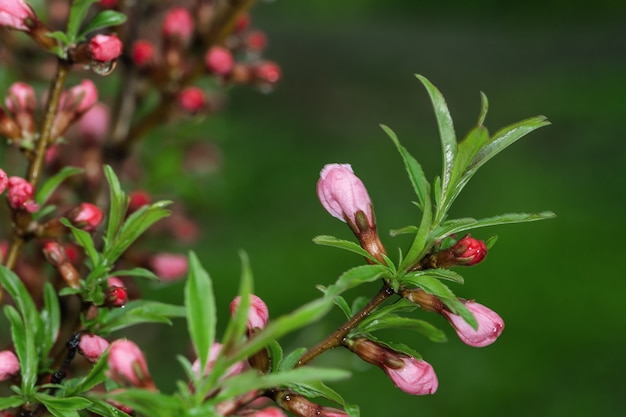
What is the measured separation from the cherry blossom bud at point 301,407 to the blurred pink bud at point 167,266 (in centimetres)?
39

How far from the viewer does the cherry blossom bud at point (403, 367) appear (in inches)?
17.7

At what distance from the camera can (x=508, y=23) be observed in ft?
14.3

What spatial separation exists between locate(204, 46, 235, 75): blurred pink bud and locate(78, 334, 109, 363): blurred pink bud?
1.19 ft

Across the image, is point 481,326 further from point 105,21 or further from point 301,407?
point 105,21

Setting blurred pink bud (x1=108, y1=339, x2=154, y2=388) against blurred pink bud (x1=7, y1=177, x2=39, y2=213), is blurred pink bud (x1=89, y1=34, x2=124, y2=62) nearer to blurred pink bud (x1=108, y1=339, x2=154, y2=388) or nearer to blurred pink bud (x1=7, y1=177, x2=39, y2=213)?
blurred pink bud (x1=7, y1=177, x2=39, y2=213)

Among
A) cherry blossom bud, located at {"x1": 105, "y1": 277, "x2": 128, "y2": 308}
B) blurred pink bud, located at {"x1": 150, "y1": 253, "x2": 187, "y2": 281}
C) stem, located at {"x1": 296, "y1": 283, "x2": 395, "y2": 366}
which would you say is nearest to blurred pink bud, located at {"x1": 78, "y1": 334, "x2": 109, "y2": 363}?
cherry blossom bud, located at {"x1": 105, "y1": 277, "x2": 128, "y2": 308}

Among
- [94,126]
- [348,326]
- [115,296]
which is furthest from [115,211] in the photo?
[94,126]

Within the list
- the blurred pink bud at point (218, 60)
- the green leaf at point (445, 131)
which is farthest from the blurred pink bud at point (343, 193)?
the blurred pink bud at point (218, 60)

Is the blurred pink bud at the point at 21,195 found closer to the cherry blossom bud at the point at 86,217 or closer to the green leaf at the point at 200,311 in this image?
the cherry blossom bud at the point at 86,217

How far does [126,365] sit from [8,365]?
0.15 meters

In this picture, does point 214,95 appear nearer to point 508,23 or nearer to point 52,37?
point 52,37

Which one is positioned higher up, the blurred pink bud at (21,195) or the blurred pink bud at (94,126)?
the blurred pink bud at (21,195)

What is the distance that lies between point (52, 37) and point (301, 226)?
1.71 metres

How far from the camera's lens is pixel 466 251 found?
0.45 meters
